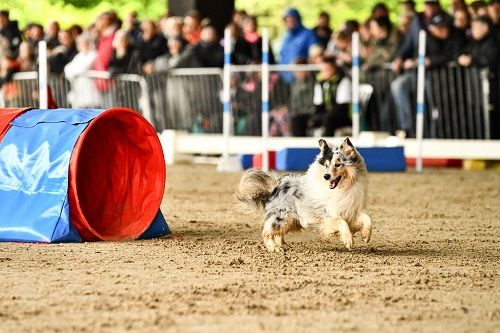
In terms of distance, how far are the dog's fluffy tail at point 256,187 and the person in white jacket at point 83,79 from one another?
12.3m

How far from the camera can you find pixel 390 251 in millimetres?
9367

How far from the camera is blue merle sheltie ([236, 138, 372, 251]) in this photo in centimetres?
912

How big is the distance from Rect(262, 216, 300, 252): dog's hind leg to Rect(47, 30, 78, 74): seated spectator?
13.8 m

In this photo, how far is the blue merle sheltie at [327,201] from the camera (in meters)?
9.12

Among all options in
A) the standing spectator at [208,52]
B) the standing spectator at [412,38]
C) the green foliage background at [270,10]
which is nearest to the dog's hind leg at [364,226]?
the standing spectator at [412,38]

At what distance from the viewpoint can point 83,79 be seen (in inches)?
859

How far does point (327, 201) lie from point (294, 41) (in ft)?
37.4

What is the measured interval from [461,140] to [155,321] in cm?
1312

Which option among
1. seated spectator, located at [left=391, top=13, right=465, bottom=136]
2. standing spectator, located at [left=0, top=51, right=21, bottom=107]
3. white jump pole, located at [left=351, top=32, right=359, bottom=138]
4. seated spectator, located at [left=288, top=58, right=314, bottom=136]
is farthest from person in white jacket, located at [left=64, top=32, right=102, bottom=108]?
seated spectator, located at [left=391, top=13, right=465, bottom=136]

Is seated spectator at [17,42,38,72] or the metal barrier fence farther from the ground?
seated spectator at [17,42,38,72]

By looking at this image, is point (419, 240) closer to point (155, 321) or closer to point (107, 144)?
point (107, 144)

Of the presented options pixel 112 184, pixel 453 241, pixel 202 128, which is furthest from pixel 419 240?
pixel 202 128

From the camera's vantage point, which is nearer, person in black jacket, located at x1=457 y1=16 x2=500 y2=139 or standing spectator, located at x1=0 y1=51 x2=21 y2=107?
person in black jacket, located at x1=457 y1=16 x2=500 y2=139

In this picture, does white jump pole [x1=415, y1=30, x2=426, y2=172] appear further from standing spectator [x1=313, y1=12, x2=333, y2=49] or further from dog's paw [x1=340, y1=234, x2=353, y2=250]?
dog's paw [x1=340, y1=234, x2=353, y2=250]
